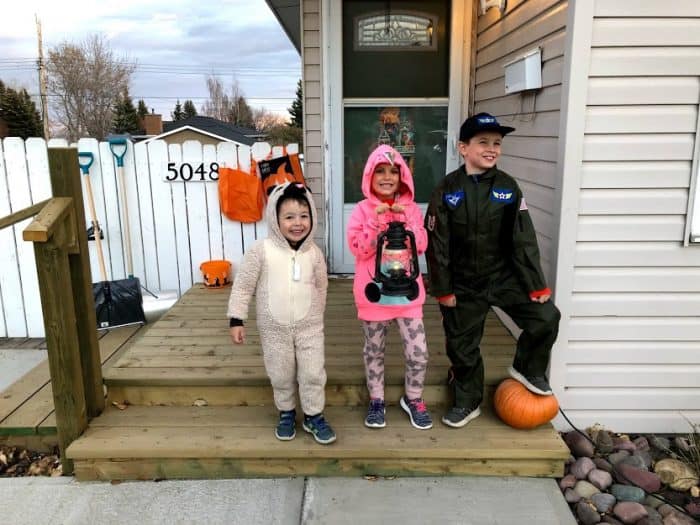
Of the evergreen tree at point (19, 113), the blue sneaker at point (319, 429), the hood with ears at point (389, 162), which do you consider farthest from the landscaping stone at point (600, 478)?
the evergreen tree at point (19, 113)

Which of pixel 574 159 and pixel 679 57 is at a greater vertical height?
pixel 679 57

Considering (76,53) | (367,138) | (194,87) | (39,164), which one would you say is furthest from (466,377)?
(194,87)

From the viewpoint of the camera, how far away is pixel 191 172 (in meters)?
5.00

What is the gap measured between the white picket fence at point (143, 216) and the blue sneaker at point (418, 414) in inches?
101

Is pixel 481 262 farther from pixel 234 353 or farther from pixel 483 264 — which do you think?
pixel 234 353

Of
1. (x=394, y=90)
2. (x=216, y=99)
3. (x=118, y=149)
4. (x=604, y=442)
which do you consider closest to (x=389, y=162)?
(x=604, y=442)

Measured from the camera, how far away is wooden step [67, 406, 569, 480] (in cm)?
281

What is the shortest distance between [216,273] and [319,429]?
2.46 m

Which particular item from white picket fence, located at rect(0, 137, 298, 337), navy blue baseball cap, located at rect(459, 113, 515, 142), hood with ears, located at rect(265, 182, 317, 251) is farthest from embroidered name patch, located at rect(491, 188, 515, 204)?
white picket fence, located at rect(0, 137, 298, 337)

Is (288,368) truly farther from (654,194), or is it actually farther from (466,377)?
(654,194)

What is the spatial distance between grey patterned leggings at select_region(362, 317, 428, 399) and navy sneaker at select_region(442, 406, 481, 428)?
0.59 feet

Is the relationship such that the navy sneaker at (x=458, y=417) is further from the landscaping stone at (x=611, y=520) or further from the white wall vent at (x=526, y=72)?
the white wall vent at (x=526, y=72)

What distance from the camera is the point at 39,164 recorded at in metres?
4.88

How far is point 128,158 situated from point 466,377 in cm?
347
